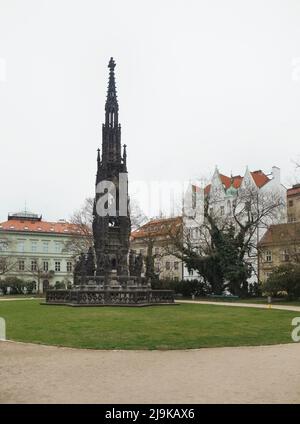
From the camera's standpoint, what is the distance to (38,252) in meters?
90.2

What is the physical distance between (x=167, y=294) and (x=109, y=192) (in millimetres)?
8658

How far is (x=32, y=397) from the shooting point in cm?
834

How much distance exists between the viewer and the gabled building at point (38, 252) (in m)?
86.5

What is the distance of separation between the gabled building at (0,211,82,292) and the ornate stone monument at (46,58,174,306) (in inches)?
1921

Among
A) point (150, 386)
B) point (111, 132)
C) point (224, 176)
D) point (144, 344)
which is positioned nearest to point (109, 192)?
point (111, 132)

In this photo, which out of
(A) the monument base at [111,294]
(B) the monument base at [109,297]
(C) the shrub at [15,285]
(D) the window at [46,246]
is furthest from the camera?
(D) the window at [46,246]

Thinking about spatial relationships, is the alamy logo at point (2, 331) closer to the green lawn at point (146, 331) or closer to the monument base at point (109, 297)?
the green lawn at point (146, 331)

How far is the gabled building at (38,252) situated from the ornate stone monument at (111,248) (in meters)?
48.8

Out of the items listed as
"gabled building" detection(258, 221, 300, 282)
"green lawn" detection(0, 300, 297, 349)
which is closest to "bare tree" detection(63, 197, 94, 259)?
"gabled building" detection(258, 221, 300, 282)

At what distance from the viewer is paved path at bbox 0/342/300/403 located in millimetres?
8328

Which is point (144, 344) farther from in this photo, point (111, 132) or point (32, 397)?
point (111, 132)

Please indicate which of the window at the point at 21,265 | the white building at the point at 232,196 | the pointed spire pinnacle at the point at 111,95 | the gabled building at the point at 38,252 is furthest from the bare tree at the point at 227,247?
the window at the point at 21,265

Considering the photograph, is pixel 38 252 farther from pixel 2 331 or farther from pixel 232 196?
pixel 2 331

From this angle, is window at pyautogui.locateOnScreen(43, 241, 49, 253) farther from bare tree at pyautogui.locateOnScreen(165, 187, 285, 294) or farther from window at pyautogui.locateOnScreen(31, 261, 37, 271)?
bare tree at pyautogui.locateOnScreen(165, 187, 285, 294)
